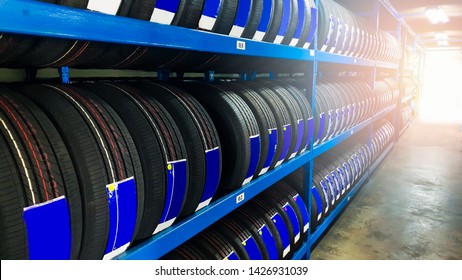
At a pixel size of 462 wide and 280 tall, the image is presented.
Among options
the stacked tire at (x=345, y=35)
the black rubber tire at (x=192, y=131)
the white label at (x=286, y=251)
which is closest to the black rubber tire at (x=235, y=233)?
the white label at (x=286, y=251)

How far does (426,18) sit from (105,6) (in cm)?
1009

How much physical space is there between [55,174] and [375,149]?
5228 mm

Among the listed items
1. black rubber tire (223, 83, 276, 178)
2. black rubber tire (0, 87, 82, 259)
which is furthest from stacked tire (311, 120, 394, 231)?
black rubber tire (0, 87, 82, 259)

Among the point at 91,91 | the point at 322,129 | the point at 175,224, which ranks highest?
the point at 91,91

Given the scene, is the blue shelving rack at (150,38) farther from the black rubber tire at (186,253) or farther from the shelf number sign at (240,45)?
the black rubber tire at (186,253)

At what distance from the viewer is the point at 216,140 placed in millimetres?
1499

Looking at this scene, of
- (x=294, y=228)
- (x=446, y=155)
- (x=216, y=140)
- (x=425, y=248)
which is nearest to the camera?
(x=216, y=140)

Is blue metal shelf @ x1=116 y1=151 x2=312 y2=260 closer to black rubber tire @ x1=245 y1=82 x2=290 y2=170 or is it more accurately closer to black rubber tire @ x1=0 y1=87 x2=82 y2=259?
black rubber tire @ x1=245 y1=82 x2=290 y2=170

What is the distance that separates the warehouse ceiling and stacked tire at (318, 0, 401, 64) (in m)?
3.17

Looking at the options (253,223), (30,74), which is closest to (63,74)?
(30,74)

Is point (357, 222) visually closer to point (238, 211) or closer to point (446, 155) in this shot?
point (238, 211)

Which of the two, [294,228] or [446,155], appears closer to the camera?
[294,228]

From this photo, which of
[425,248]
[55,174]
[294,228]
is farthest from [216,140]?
[425,248]

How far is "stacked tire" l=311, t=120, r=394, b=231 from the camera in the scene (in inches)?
118
